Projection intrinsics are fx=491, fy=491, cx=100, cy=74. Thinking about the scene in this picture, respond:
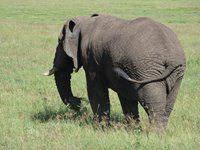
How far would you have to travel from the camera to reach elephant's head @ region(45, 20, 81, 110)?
8.20 m

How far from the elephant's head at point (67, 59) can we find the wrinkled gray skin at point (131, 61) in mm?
17

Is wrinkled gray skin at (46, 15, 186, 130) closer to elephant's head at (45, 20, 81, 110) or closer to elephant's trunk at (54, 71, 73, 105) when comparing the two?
elephant's head at (45, 20, 81, 110)

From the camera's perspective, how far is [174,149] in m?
5.98

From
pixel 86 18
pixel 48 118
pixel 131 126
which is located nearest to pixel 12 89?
pixel 48 118

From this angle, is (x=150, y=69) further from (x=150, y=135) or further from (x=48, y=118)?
(x=48, y=118)

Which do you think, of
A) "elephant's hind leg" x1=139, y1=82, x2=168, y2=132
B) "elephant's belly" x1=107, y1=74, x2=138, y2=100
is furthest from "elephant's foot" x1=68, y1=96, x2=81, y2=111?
"elephant's hind leg" x1=139, y1=82, x2=168, y2=132

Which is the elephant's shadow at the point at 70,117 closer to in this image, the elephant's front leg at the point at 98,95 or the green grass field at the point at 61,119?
the green grass field at the point at 61,119

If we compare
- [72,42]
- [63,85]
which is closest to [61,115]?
[63,85]

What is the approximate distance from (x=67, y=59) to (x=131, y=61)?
211cm

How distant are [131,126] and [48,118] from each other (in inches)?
75.2

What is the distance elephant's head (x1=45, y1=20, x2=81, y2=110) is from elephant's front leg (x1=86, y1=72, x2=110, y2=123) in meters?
0.42

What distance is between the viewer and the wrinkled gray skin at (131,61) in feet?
21.8

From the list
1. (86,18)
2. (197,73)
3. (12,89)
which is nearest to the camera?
(86,18)

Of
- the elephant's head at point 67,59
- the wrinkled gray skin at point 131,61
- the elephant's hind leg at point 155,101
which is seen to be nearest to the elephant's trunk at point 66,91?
the elephant's head at point 67,59
